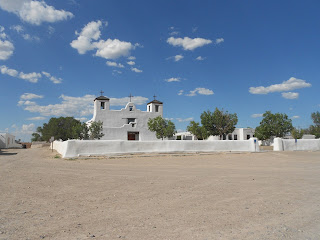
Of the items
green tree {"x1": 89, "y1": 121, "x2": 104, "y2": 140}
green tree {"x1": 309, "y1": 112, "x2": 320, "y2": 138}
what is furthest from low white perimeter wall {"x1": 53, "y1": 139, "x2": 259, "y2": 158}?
Answer: green tree {"x1": 309, "y1": 112, "x2": 320, "y2": 138}

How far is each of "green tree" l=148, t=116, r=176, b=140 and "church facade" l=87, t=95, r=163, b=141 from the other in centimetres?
271

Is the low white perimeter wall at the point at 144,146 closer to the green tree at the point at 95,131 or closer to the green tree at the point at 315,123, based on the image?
the green tree at the point at 95,131

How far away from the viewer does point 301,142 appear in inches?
1259

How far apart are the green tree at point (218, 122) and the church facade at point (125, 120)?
759cm

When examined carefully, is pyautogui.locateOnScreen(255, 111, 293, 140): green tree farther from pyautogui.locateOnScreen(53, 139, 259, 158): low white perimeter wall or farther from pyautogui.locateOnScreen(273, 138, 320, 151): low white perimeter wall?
pyautogui.locateOnScreen(53, 139, 259, 158): low white perimeter wall

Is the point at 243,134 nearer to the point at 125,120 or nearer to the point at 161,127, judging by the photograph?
the point at 161,127

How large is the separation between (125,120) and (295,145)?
23.9 metres

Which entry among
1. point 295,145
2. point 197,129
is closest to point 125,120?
point 197,129

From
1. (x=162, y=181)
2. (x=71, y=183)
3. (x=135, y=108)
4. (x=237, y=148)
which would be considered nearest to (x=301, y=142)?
(x=237, y=148)

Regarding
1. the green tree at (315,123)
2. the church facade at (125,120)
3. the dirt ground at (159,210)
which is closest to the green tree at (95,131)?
the church facade at (125,120)

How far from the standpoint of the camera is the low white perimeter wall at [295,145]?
99.2ft

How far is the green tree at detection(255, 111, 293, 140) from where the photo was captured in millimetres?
43219

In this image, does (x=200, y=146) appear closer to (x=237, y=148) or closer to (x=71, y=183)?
(x=237, y=148)

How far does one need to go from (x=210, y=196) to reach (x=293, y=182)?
4217 millimetres
